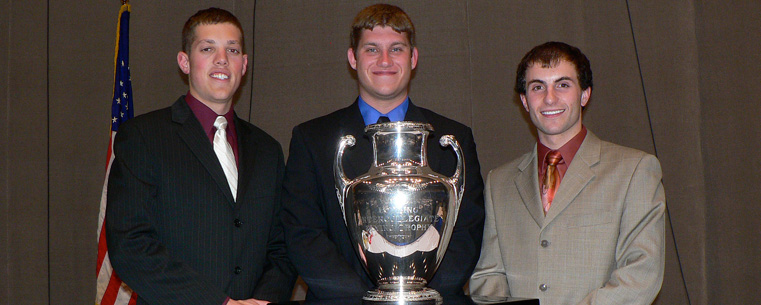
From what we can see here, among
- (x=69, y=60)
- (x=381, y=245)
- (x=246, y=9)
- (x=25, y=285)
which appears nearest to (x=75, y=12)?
(x=69, y=60)

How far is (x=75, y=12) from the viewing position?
177 inches

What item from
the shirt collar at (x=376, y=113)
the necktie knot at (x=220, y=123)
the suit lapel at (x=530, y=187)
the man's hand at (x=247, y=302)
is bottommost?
the man's hand at (x=247, y=302)

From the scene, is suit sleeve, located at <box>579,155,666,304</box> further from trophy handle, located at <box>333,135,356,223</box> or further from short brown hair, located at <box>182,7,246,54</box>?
short brown hair, located at <box>182,7,246,54</box>

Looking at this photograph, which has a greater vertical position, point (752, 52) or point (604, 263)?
point (752, 52)

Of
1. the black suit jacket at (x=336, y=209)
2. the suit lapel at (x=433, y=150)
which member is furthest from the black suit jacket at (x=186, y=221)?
the suit lapel at (x=433, y=150)

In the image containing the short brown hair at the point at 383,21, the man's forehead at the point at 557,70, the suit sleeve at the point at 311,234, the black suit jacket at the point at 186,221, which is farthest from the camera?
the short brown hair at the point at 383,21

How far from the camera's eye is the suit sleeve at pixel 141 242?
213cm

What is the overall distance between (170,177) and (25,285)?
2.92 metres

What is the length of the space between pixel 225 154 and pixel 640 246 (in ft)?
4.76

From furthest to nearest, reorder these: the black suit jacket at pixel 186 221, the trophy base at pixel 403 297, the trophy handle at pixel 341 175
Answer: the black suit jacket at pixel 186 221 < the trophy handle at pixel 341 175 < the trophy base at pixel 403 297

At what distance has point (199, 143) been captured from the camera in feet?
7.79

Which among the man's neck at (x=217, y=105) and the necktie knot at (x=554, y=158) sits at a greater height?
the man's neck at (x=217, y=105)

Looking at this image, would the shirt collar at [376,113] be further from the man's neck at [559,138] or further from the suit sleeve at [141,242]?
the suit sleeve at [141,242]

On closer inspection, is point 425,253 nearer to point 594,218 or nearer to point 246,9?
point 594,218
